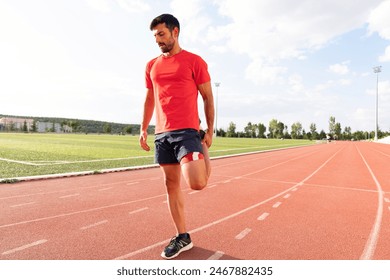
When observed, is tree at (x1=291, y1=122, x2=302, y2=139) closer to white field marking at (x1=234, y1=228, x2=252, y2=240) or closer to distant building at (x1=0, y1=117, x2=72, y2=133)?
distant building at (x1=0, y1=117, x2=72, y2=133)

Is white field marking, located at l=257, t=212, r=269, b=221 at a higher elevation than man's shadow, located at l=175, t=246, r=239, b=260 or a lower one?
lower

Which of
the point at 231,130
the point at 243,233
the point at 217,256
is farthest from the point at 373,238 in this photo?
the point at 231,130

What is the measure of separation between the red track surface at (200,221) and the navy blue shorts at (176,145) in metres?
1.15

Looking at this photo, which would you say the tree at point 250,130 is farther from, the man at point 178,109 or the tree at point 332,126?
the man at point 178,109

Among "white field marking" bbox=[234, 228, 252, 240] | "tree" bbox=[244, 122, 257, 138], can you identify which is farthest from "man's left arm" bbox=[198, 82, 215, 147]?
"tree" bbox=[244, 122, 257, 138]

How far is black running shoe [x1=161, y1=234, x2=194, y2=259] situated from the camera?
3140mm

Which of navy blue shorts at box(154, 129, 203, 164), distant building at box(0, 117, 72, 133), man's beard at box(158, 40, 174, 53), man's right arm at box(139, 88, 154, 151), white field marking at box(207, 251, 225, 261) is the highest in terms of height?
distant building at box(0, 117, 72, 133)

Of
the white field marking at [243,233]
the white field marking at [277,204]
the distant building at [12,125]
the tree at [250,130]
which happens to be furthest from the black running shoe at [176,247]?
the distant building at [12,125]

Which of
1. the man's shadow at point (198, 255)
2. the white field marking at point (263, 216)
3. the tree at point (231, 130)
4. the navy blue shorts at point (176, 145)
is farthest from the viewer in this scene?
the tree at point (231, 130)

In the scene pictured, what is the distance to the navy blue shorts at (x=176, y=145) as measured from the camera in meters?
2.97

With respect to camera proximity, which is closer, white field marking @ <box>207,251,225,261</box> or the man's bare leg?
white field marking @ <box>207,251,225,261</box>

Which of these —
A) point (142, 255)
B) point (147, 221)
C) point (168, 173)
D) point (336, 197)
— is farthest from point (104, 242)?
point (336, 197)

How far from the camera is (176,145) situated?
10.0 ft

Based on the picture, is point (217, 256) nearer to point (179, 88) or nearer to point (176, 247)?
point (176, 247)
